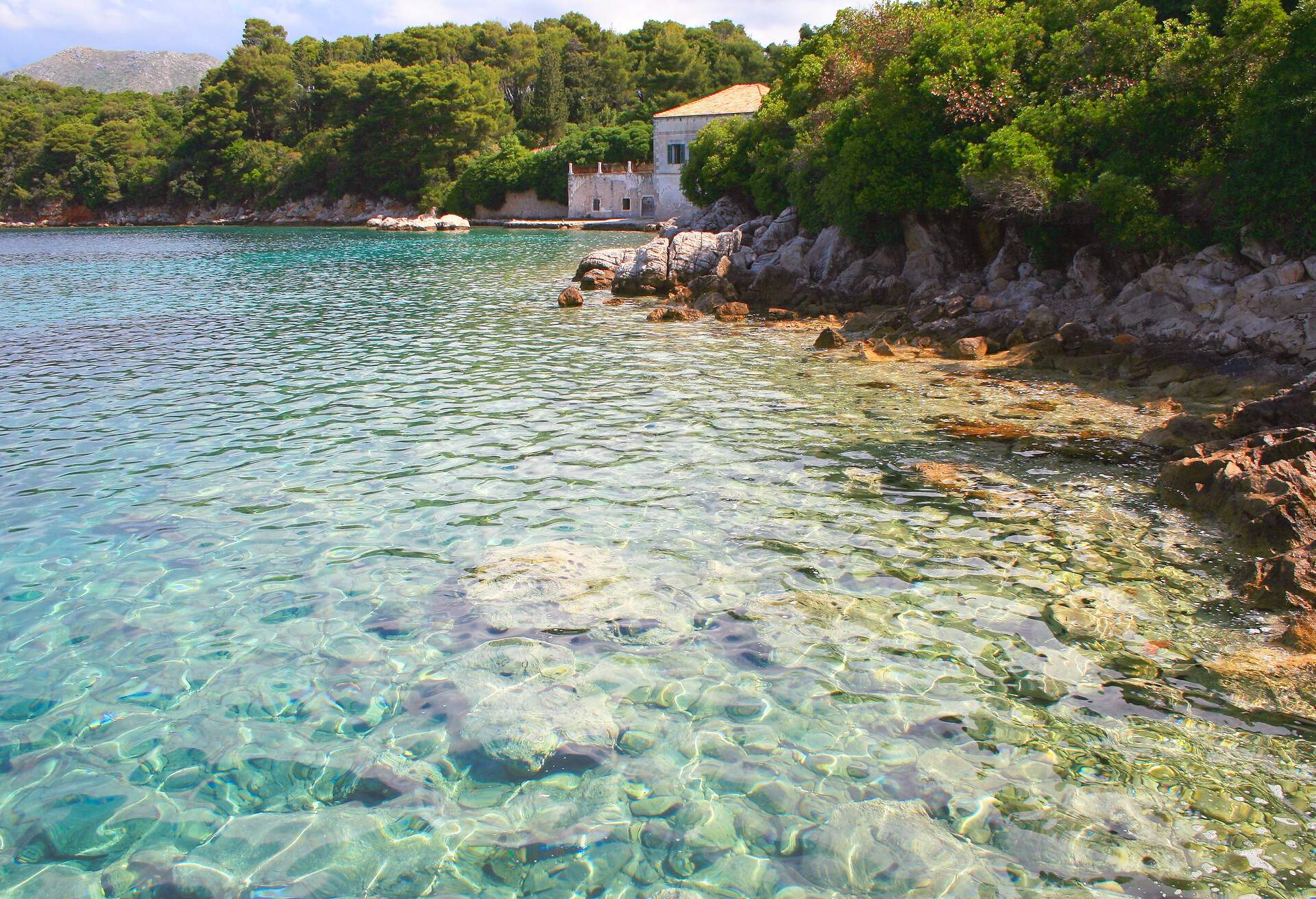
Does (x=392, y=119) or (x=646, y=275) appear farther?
(x=392, y=119)

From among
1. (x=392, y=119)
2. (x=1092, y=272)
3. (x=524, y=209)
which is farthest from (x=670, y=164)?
(x=1092, y=272)

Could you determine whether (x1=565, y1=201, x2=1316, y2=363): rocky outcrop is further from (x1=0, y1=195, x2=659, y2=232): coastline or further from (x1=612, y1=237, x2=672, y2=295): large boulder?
(x1=0, y1=195, x2=659, y2=232): coastline

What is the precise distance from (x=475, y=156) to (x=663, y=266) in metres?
62.4

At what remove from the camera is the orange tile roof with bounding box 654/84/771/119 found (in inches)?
2549

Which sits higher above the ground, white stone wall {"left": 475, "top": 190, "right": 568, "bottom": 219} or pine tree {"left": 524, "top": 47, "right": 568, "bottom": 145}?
pine tree {"left": 524, "top": 47, "right": 568, "bottom": 145}

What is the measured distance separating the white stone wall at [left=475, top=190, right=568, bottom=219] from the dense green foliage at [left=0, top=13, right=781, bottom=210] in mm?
1209

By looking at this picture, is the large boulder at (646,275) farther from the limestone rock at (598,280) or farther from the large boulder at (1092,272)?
the large boulder at (1092,272)

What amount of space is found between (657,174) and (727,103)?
843cm

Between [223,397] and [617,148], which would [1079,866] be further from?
[617,148]

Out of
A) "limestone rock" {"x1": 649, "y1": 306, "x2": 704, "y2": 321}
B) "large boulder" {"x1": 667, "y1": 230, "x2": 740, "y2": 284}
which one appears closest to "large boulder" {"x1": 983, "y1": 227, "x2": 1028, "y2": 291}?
"limestone rock" {"x1": 649, "y1": 306, "x2": 704, "y2": 321}

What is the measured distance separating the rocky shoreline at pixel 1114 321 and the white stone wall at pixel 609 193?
149ft

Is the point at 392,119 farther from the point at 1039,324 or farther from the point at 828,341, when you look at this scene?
the point at 1039,324

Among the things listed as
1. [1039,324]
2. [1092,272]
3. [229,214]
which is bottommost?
[1039,324]

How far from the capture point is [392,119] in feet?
285
